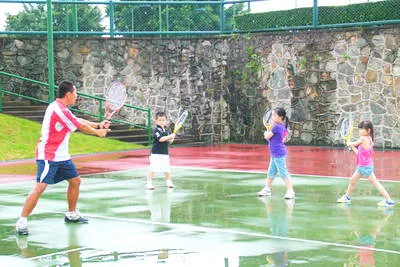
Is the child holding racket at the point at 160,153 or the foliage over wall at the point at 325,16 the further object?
the foliage over wall at the point at 325,16

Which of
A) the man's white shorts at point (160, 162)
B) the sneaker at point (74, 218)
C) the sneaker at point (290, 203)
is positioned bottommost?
the sneaker at point (290, 203)

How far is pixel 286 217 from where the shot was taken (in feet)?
34.0

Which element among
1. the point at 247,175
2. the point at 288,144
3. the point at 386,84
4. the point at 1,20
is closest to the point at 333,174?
the point at 247,175

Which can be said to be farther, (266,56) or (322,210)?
(266,56)

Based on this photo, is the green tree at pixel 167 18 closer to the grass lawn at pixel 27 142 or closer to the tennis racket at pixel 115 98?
the grass lawn at pixel 27 142

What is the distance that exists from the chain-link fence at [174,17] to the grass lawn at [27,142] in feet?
11.4

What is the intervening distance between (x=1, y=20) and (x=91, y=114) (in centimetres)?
393

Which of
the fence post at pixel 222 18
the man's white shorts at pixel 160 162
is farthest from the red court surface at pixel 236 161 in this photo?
the fence post at pixel 222 18

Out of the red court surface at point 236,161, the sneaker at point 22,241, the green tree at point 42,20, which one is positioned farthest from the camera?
the green tree at point 42,20

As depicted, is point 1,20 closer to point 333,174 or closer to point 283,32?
point 283,32

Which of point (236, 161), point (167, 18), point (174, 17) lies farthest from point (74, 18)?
point (236, 161)

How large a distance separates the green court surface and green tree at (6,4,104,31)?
12003 millimetres

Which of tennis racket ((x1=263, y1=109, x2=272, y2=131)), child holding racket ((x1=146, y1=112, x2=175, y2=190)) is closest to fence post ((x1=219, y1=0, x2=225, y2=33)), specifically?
child holding racket ((x1=146, y1=112, x2=175, y2=190))

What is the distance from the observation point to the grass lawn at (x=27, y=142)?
19.8 m
